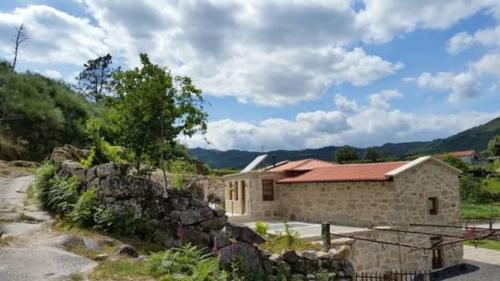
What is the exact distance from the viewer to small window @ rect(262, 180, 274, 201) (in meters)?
21.8

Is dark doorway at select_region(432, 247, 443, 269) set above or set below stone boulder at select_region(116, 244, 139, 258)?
below

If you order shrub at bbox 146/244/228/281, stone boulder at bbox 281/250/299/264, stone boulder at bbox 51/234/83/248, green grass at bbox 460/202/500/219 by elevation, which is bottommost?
green grass at bbox 460/202/500/219

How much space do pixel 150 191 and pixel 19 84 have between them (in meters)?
20.0

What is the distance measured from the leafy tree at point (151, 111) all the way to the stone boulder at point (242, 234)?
140 inches

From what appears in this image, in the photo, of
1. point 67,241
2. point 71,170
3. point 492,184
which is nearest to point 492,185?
point 492,184

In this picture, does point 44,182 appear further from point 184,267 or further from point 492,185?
point 492,185

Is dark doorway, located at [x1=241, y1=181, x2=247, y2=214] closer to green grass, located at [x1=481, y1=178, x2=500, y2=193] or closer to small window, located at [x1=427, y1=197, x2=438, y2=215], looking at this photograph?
small window, located at [x1=427, y1=197, x2=438, y2=215]

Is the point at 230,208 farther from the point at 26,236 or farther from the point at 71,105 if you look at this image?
the point at 26,236

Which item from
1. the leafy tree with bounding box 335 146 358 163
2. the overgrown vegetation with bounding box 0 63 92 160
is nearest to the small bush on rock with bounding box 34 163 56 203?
the overgrown vegetation with bounding box 0 63 92 160

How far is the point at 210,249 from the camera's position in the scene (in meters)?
9.00

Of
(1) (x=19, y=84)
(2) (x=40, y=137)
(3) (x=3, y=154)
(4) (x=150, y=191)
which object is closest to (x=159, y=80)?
(4) (x=150, y=191)

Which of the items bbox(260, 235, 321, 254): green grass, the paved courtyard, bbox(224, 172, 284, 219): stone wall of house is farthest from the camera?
bbox(224, 172, 284, 219): stone wall of house

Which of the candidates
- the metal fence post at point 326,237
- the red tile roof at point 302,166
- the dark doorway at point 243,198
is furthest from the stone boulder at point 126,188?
the red tile roof at point 302,166

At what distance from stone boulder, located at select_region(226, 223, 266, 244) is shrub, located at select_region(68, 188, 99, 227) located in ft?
9.47
